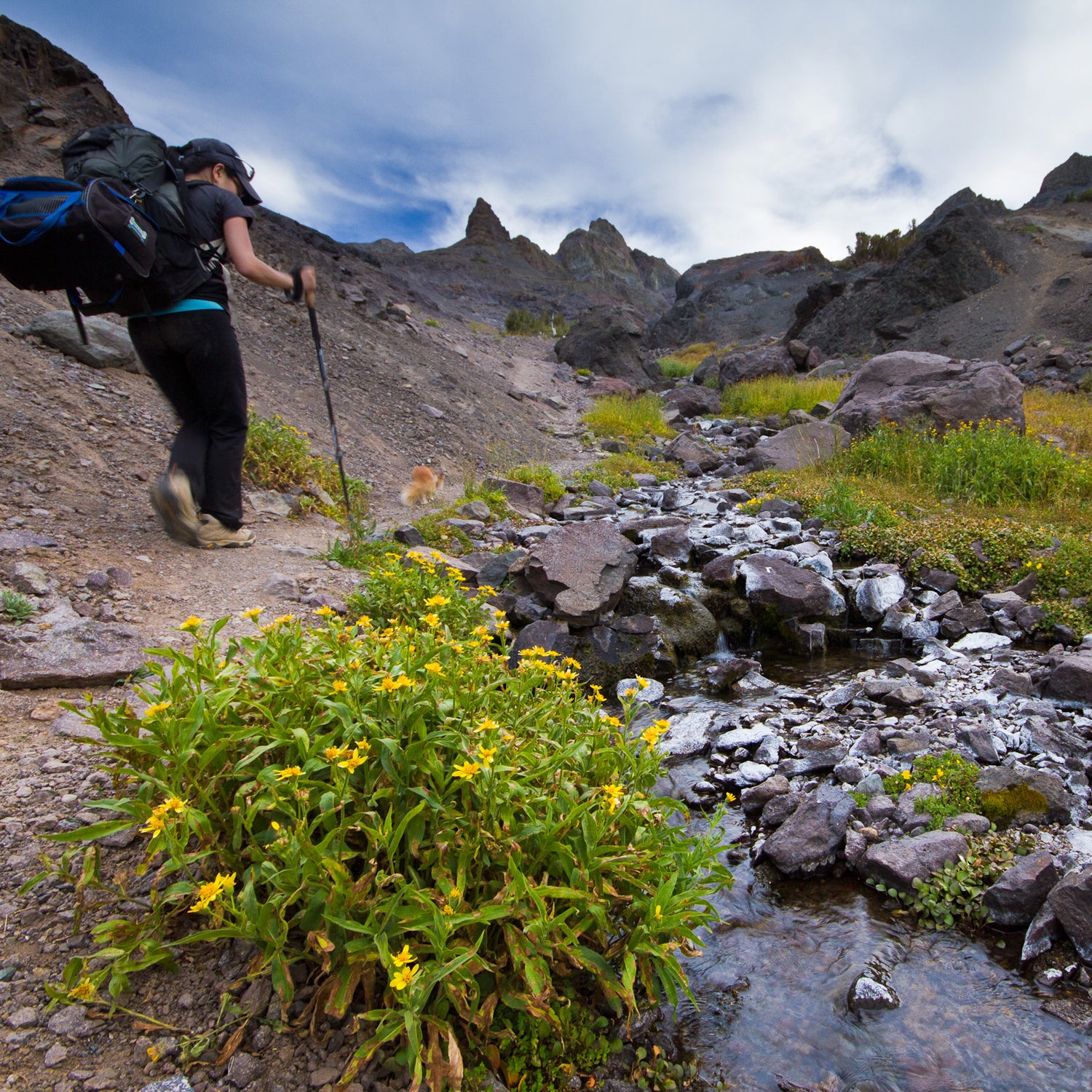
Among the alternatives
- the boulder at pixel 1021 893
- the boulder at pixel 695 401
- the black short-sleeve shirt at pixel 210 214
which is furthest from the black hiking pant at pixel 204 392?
the boulder at pixel 695 401

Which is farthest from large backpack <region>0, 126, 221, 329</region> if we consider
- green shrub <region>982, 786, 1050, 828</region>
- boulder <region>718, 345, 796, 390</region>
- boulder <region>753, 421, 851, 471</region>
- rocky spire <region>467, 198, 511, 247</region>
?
rocky spire <region>467, 198, 511, 247</region>

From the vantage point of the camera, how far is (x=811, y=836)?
303 cm

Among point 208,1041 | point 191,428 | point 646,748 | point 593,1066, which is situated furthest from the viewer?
point 191,428

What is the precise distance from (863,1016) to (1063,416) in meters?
14.4

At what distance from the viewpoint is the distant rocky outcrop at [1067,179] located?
1545 inches

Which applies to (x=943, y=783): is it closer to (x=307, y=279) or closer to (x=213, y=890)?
(x=213, y=890)

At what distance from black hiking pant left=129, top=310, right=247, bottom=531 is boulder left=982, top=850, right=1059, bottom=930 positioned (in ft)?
16.4

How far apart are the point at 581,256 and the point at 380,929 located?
302 feet

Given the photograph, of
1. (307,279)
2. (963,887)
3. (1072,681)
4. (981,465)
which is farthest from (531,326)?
(963,887)

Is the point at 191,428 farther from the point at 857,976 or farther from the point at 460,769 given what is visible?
the point at 857,976

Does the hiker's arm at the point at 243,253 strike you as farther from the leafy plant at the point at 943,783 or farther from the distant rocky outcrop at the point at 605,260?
the distant rocky outcrop at the point at 605,260

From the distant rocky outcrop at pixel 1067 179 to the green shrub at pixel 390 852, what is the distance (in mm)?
51355

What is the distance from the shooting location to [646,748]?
240 cm

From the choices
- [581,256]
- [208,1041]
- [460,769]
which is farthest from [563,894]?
[581,256]
